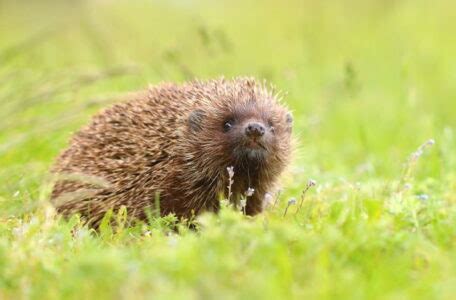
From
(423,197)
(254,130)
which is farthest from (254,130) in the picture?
(423,197)

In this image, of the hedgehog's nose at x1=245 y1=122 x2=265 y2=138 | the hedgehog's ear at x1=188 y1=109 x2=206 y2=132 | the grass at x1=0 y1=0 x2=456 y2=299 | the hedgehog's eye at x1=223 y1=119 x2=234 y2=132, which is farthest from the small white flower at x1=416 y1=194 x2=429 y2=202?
the hedgehog's ear at x1=188 y1=109 x2=206 y2=132

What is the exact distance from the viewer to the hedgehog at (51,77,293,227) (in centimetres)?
635

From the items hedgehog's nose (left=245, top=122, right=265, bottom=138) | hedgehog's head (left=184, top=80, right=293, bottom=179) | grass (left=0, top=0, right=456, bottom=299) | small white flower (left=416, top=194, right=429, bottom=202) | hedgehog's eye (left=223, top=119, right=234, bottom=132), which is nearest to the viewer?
grass (left=0, top=0, right=456, bottom=299)

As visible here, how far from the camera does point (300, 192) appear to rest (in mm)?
7070

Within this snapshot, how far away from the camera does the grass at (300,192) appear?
3732mm

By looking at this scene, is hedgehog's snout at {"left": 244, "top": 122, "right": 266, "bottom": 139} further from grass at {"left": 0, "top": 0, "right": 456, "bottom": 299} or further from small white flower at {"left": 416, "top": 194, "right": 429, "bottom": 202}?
small white flower at {"left": 416, "top": 194, "right": 429, "bottom": 202}

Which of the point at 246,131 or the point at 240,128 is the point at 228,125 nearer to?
the point at 240,128

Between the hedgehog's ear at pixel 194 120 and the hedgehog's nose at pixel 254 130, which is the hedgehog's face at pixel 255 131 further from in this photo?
the hedgehog's ear at pixel 194 120

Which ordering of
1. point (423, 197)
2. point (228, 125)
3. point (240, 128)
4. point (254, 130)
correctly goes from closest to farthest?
point (423, 197), point (254, 130), point (240, 128), point (228, 125)

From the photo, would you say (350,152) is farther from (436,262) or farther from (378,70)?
(436,262)

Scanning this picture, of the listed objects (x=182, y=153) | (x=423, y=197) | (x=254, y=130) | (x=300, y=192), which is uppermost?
(x=300, y=192)

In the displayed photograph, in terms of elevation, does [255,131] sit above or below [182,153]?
above

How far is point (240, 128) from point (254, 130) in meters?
0.23

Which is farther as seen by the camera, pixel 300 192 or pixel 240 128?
pixel 300 192
